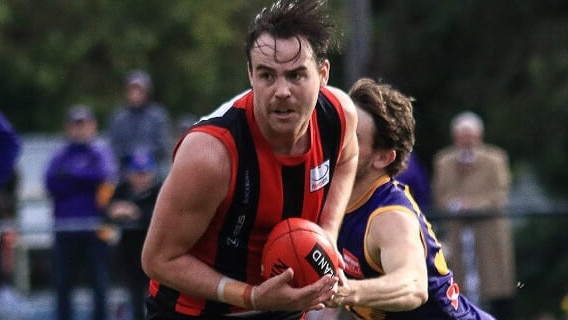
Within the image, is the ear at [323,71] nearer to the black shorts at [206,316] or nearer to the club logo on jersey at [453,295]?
the black shorts at [206,316]

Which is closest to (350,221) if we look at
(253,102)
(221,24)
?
(253,102)

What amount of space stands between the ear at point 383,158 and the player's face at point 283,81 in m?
0.84

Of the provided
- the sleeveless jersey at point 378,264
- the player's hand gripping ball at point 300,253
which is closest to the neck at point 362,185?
the sleeveless jersey at point 378,264

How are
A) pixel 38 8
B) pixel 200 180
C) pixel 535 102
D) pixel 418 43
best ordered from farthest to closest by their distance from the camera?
pixel 38 8 → pixel 418 43 → pixel 535 102 → pixel 200 180

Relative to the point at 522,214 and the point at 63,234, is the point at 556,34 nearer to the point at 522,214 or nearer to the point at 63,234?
the point at 522,214

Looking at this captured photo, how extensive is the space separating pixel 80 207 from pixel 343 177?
5571 millimetres

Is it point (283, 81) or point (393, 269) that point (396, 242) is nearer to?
point (393, 269)

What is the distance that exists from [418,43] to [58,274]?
38.1 ft

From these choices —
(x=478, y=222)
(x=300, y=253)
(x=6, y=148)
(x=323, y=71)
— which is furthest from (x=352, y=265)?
(x=478, y=222)

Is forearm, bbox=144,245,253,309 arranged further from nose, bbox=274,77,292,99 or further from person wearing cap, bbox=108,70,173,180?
person wearing cap, bbox=108,70,173,180

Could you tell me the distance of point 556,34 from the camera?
1975 centimetres

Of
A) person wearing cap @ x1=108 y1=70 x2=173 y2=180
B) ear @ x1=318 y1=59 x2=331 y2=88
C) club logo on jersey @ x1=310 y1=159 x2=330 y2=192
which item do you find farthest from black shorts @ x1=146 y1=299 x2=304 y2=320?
person wearing cap @ x1=108 y1=70 x2=173 y2=180

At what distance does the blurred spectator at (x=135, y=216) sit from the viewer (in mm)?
10273

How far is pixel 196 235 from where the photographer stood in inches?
200
